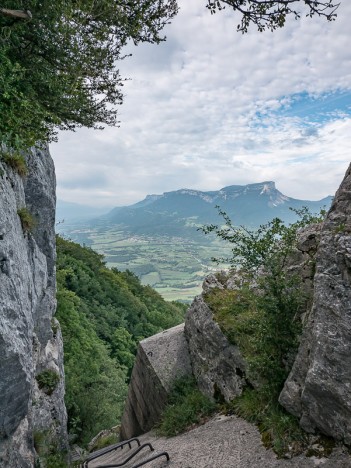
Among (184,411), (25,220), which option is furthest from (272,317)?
(25,220)

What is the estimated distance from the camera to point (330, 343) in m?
7.23

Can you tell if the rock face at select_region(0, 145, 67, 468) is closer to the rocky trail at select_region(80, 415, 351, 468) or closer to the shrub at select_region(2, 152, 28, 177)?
the shrub at select_region(2, 152, 28, 177)

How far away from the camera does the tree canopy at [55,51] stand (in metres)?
7.20

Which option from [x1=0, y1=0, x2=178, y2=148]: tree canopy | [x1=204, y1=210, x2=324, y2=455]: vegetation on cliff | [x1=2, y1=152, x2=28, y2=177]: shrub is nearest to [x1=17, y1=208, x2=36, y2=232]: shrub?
[x1=2, y1=152, x2=28, y2=177]: shrub

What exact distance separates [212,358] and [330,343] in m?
6.54

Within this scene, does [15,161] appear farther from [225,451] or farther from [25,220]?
[225,451]

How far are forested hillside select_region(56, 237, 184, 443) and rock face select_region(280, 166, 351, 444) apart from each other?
2149 centimetres

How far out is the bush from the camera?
38.6ft

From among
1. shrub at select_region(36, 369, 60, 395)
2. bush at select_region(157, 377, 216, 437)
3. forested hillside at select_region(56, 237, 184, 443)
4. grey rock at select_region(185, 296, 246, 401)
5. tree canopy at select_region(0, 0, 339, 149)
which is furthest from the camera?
forested hillside at select_region(56, 237, 184, 443)

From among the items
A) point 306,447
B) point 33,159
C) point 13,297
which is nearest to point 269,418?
point 306,447

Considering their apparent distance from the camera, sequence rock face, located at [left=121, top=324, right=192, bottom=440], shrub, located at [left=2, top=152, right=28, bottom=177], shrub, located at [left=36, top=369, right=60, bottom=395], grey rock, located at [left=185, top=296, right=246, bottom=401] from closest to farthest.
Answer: shrub, located at [left=2, top=152, right=28, bottom=177]
grey rock, located at [left=185, top=296, right=246, bottom=401]
rock face, located at [left=121, top=324, right=192, bottom=440]
shrub, located at [left=36, top=369, right=60, bottom=395]

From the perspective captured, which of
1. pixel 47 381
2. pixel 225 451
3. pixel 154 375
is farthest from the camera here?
pixel 47 381

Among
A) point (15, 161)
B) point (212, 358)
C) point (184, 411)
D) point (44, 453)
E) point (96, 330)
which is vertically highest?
point (15, 161)

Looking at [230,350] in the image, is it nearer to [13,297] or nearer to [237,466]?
[237,466]
